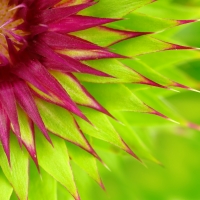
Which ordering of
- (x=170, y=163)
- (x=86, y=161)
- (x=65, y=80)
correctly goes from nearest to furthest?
(x=65, y=80), (x=86, y=161), (x=170, y=163)

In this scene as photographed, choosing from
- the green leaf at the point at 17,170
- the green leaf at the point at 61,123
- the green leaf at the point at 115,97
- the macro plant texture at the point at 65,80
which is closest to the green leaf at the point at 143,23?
the macro plant texture at the point at 65,80

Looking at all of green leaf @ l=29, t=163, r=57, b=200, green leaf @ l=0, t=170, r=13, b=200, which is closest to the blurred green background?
green leaf @ l=29, t=163, r=57, b=200

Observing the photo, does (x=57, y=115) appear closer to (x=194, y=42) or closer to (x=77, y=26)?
(x=77, y=26)

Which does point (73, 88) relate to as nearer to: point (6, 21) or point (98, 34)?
point (98, 34)

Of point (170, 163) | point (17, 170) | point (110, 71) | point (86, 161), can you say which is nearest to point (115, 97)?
point (110, 71)

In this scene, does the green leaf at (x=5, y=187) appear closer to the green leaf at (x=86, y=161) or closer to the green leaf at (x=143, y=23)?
the green leaf at (x=86, y=161)

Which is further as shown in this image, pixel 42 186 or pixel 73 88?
pixel 42 186

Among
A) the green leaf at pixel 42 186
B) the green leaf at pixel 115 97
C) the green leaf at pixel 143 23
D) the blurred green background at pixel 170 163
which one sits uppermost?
the green leaf at pixel 143 23

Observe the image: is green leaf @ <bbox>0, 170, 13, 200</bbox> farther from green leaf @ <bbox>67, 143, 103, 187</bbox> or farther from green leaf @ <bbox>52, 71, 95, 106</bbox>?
green leaf @ <bbox>52, 71, 95, 106</bbox>
